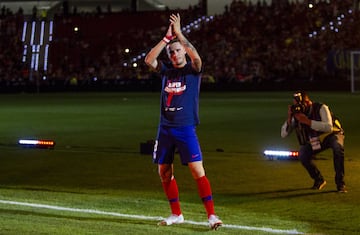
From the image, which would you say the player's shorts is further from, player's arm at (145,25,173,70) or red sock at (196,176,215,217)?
player's arm at (145,25,173,70)

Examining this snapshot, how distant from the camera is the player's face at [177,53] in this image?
9195 mm

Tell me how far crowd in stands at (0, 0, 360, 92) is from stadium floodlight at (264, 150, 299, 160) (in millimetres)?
35554

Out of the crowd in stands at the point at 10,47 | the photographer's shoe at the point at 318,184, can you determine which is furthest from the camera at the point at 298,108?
the crowd in stands at the point at 10,47

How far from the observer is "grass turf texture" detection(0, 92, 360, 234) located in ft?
31.2

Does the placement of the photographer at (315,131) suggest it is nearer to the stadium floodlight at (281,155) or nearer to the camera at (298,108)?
the camera at (298,108)

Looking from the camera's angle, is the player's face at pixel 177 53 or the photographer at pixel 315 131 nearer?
the player's face at pixel 177 53

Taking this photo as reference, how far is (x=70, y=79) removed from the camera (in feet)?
196

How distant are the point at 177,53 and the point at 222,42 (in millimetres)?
47567

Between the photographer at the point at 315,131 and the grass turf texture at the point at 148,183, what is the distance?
1.03ft

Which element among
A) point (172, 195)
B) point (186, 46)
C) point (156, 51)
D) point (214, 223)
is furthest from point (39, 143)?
point (214, 223)

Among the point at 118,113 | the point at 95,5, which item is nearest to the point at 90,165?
the point at 118,113

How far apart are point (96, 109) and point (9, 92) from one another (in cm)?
2638

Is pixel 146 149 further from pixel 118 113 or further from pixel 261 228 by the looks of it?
pixel 118 113

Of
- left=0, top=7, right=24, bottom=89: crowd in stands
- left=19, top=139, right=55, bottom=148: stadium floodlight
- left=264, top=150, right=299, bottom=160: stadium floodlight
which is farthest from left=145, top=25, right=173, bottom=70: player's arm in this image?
left=0, top=7, right=24, bottom=89: crowd in stands
